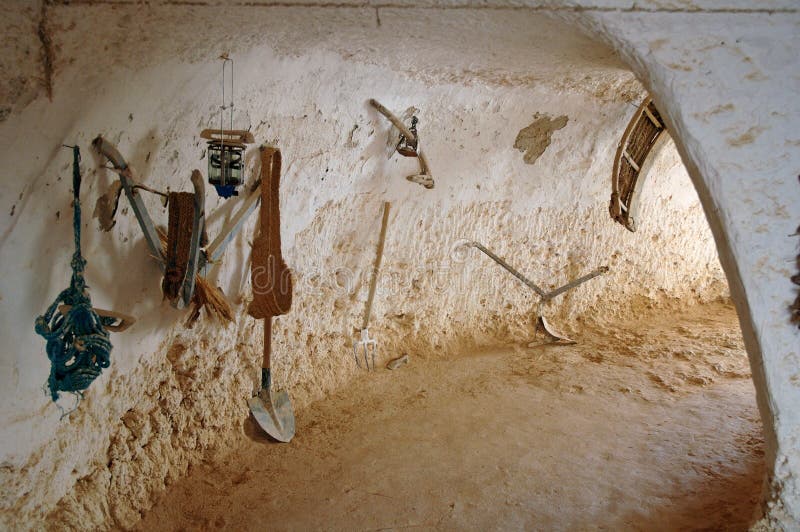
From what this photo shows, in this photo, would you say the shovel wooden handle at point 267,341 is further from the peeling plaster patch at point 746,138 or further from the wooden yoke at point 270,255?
the peeling plaster patch at point 746,138

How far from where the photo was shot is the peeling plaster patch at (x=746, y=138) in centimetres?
211

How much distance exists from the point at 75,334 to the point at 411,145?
2339mm

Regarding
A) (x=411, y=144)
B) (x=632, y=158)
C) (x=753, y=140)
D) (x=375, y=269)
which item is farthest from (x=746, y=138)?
(x=375, y=269)

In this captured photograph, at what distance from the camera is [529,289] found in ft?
16.3

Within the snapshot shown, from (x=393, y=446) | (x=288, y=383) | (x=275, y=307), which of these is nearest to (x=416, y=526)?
(x=393, y=446)

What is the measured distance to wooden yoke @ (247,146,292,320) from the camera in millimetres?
2623

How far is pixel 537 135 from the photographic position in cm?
452

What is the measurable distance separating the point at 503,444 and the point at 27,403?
2.28 m

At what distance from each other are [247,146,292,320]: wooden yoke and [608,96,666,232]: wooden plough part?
7.57ft

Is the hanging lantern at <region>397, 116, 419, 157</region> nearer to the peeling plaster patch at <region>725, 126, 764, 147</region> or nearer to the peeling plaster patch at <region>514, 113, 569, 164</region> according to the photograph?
the peeling plaster patch at <region>514, 113, 569, 164</region>

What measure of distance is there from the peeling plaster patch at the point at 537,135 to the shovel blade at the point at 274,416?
2.59m

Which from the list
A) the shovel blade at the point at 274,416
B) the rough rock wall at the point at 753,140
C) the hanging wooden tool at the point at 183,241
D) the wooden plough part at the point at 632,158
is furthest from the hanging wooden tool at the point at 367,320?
the rough rock wall at the point at 753,140

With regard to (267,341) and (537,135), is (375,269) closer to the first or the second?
(267,341)

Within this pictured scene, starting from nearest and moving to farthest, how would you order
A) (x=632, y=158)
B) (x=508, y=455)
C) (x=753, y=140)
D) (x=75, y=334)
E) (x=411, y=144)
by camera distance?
(x=75, y=334) → (x=753, y=140) → (x=508, y=455) → (x=411, y=144) → (x=632, y=158)
